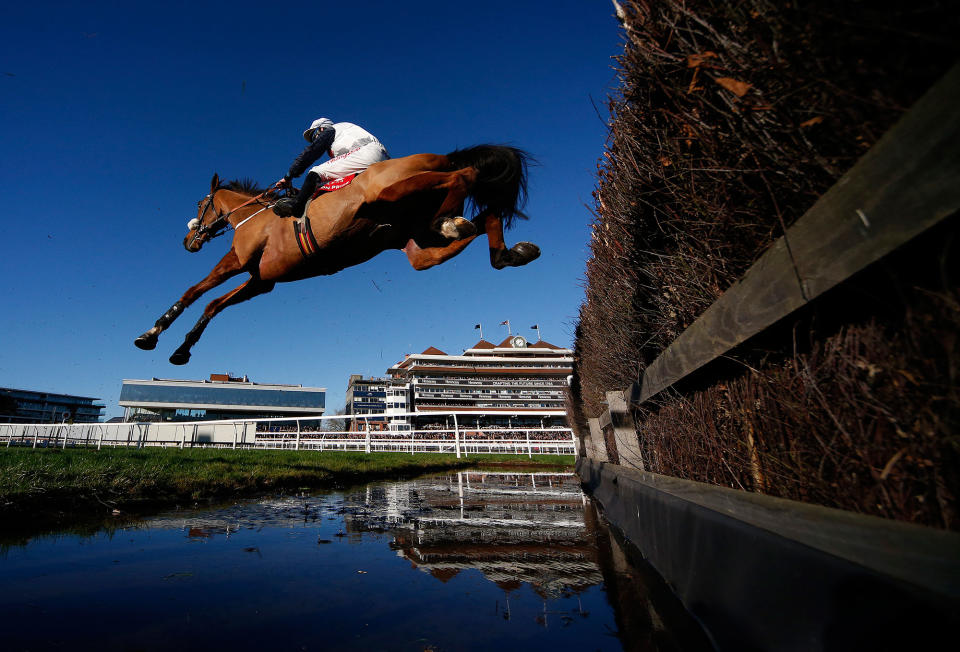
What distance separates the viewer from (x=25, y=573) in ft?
7.09

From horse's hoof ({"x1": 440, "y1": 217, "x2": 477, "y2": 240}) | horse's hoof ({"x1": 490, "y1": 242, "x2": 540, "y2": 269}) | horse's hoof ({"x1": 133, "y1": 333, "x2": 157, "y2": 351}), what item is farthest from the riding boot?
horse's hoof ({"x1": 133, "y1": 333, "x2": 157, "y2": 351})

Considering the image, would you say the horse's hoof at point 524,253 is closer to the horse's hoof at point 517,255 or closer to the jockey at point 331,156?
the horse's hoof at point 517,255

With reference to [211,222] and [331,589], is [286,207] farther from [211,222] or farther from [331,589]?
[331,589]

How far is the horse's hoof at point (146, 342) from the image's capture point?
491cm

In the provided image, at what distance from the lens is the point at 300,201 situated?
4.43 meters

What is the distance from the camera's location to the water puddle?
154cm

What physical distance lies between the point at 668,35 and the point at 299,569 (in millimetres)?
3083

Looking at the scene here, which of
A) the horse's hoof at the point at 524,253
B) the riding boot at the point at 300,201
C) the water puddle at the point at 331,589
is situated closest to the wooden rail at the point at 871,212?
the water puddle at the point at 331,589

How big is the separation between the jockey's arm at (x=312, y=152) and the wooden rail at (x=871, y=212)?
4.20 meters

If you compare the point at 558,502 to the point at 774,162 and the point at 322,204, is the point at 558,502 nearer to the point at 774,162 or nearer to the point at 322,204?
the point at 322,204

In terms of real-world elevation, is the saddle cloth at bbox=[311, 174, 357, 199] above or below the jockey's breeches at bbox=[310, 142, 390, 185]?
below

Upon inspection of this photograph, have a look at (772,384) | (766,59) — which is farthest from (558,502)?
(766,59)

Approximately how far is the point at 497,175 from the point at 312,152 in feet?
6.05

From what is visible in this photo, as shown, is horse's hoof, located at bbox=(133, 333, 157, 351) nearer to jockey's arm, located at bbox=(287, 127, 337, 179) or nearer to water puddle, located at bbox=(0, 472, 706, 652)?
water puddle, located at bbox=(0, 472, 706, 652)
